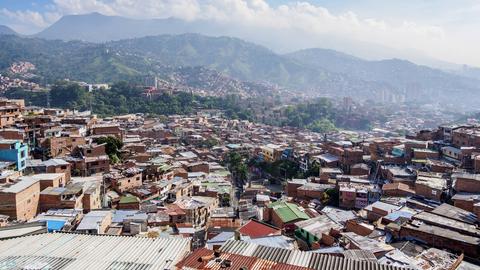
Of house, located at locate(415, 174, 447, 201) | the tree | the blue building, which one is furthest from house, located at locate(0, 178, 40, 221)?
house, located at locate(415, 174, 447, 201)

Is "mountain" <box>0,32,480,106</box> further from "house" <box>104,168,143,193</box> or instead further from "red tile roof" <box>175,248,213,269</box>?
→ "red tile roof" <box>175,248,213,269</box>

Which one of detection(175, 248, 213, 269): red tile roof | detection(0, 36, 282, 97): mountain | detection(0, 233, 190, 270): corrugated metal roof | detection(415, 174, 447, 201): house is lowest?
detection(415, 174, 447, 201): house

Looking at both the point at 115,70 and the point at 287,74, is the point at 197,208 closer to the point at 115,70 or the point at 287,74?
the point at 115,70

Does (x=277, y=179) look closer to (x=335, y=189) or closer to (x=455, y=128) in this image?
(x=335, y=189)

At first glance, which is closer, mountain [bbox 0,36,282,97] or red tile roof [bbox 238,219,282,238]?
red tile roof [bbox 238,219,282,238]

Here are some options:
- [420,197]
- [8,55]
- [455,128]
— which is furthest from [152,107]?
[8,55]

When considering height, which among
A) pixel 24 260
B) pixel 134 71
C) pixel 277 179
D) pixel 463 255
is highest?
pixel 134 71

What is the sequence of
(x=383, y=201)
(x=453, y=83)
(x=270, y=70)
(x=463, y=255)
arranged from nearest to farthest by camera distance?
(x=463, y=255) → (x=383, y=201) → (x=453, y=83) → (x=270, y=70)
